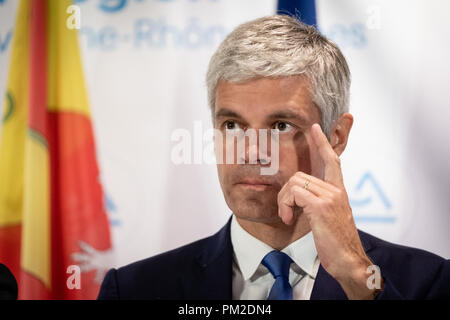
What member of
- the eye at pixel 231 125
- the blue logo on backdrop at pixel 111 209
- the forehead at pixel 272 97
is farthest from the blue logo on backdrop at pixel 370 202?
the blue logo on backdrop at pixel 111 209

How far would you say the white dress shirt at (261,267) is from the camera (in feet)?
4.96

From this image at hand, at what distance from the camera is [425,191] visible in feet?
5.71

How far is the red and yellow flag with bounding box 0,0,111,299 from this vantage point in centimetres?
188

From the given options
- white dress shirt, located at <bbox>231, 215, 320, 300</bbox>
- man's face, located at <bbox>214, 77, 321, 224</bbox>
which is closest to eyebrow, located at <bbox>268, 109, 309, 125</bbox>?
man's face, located at <bbox>214, 77, 321, 224</bbox>

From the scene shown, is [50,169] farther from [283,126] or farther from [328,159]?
[328,159]

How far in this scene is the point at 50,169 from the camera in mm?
1890

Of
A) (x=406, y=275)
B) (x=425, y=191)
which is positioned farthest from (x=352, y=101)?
(x=406, y=275)

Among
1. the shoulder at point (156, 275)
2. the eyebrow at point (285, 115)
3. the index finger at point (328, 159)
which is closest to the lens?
the index finger at point (328, 159)

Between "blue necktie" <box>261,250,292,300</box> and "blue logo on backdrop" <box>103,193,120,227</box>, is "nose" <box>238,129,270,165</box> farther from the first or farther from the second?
"blue logo on backdrop" <box>103,193,120,227</box>

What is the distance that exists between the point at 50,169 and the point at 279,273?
0.95 m

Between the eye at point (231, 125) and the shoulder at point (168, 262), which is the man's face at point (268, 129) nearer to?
the eye at point (231, 125)

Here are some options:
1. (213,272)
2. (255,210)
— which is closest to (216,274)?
(213,272)

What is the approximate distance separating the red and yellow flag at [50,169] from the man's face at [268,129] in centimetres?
62
